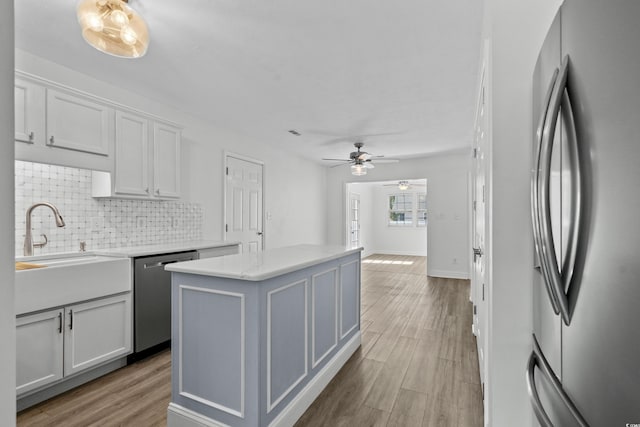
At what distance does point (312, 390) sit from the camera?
6.59ft

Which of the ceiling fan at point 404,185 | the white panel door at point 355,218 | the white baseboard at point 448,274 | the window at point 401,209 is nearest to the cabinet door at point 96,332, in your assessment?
the white baseboard at point 448,274

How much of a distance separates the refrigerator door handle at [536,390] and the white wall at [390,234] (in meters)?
8.85

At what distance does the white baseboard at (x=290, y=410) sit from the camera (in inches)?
65.2

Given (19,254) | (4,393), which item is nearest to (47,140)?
(19,254)

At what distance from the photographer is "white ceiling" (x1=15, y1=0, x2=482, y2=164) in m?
1.96

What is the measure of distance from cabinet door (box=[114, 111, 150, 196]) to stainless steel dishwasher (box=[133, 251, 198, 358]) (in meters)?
0.73

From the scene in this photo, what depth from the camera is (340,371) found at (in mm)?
2428

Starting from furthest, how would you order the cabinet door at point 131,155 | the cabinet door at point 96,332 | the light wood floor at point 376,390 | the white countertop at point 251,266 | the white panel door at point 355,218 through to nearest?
the white panel door at point 355,218 → the cabinet door at point 131,155 → the cabinet door at point 96,332 → the light wood floor at point 376,390 → the white countertop at point 251,266

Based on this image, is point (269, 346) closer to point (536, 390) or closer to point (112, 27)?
point (536, 390)

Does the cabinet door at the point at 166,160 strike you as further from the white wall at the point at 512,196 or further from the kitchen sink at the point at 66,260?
the white wall at the point at 512,196

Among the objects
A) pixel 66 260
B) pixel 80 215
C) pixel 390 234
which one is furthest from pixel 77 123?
pixel 390 234

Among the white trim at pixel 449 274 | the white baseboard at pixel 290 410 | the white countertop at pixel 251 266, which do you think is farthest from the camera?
the white trim at pixel 449 274

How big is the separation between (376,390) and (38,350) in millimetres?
2282

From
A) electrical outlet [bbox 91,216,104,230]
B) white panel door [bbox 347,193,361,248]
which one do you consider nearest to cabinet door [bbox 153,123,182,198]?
electrical outlet [bbox 91,216,104,230]
